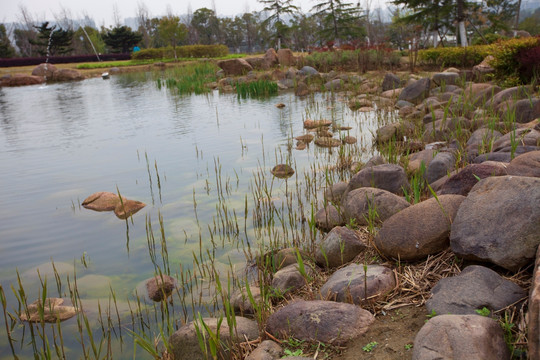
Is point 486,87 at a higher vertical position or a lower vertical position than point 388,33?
lower

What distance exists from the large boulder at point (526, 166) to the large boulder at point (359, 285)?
141 cm

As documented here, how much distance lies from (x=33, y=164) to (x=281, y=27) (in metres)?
34.9

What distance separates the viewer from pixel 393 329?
2465 millimetres

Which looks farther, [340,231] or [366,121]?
[366,121]

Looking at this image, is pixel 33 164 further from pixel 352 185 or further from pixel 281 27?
pixel 281 27

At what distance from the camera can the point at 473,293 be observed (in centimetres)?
235

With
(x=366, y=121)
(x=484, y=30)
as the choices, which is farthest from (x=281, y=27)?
(x=366, y=121)

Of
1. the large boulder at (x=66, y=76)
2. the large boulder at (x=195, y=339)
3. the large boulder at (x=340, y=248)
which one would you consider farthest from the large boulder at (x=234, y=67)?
the large boulder at (x=195, y=339)

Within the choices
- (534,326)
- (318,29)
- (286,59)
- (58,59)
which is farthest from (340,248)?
(318,29)

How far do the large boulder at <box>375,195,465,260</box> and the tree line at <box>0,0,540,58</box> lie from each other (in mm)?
14893

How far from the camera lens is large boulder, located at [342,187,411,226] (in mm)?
3863

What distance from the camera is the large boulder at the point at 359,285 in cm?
278

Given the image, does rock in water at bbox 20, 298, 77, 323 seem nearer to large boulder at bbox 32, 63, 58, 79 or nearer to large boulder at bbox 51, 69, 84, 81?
large boulder at bbox 51, 69, 84, 81

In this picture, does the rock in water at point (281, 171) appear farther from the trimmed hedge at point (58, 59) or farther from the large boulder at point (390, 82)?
the trimmed hedge at point (58, 59)
